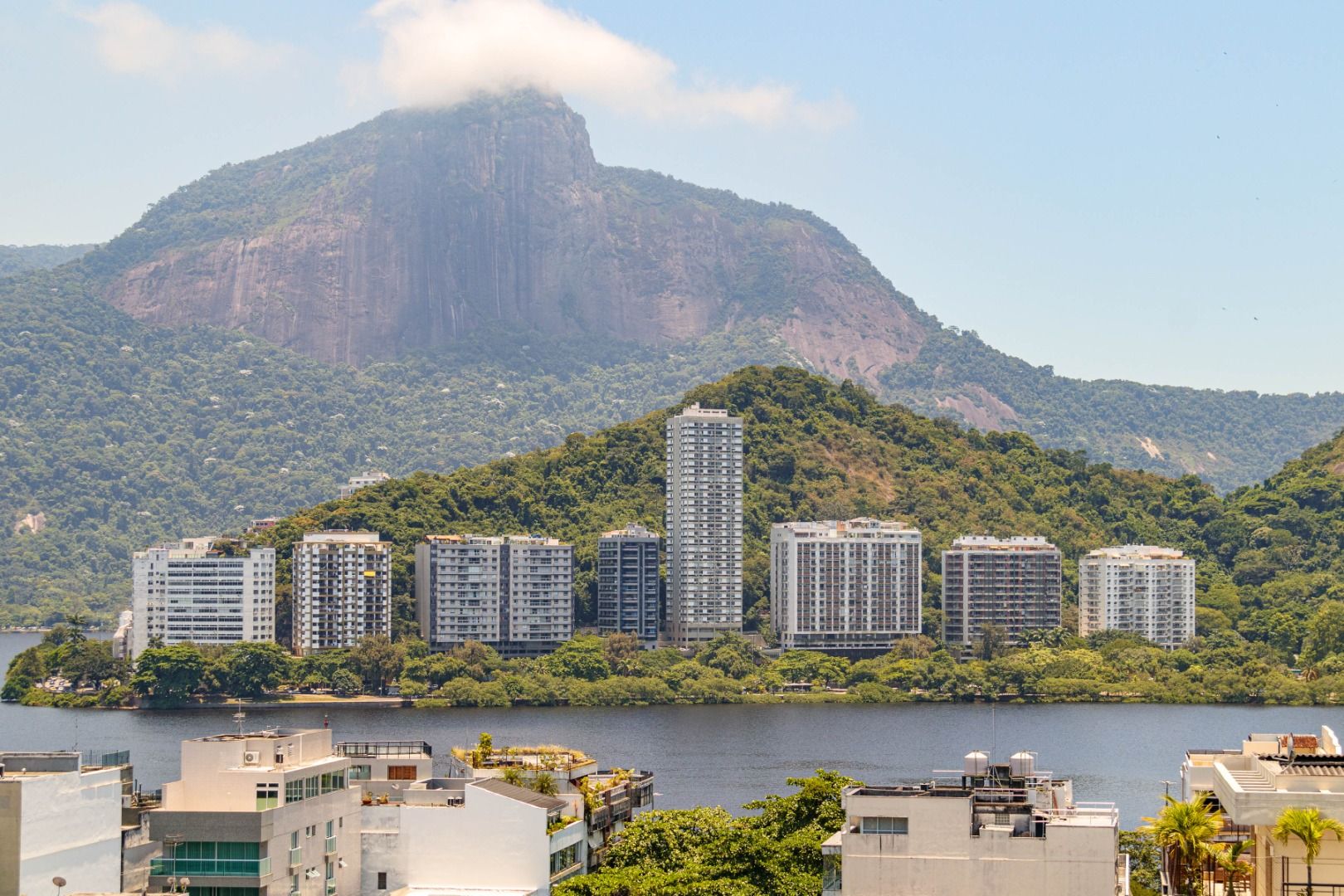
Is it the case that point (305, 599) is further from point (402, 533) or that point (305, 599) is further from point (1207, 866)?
point (1207, 866)

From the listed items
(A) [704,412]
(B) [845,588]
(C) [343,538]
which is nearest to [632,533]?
(A) [704,412]

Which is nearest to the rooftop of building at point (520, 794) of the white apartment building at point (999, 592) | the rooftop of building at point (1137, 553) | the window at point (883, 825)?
the window at point (883, 825)

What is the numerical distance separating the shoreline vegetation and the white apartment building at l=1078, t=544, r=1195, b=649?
32.9ft

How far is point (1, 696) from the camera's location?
455ft

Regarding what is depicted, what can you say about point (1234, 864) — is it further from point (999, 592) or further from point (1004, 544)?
point (1004, 544)

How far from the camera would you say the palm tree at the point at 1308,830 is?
25.9 meters

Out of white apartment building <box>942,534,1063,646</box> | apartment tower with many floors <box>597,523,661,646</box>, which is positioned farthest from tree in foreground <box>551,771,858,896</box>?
white apartment building <box>942,534,1063,646</box>

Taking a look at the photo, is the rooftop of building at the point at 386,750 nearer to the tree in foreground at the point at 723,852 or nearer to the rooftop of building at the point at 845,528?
the tree in foreground at the point at 723,852

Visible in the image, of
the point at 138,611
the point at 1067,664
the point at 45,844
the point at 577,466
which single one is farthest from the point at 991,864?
the point at 577,466

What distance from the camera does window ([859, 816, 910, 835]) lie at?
106 ft

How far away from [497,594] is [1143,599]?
1684 inches

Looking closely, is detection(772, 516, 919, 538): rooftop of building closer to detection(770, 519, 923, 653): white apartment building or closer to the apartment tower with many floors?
detection(770, 519, 923, 653): white apartment building

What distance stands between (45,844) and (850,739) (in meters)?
77.4

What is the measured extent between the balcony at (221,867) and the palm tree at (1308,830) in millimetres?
17278
